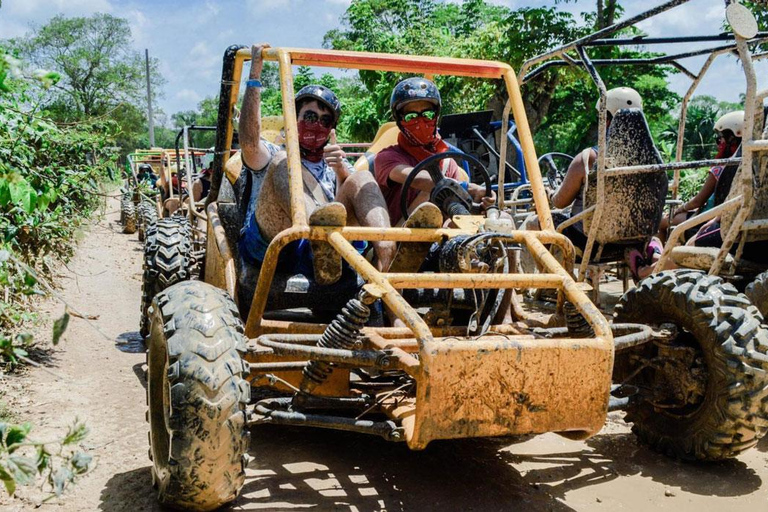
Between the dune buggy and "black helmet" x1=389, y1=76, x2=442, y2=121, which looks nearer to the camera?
the dune buggy

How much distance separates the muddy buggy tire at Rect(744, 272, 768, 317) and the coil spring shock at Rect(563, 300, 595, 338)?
1.60m

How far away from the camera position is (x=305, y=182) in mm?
4500

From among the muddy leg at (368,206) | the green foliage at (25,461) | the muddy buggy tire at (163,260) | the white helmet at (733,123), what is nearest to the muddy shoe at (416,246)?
the muddy leg at (368,206)

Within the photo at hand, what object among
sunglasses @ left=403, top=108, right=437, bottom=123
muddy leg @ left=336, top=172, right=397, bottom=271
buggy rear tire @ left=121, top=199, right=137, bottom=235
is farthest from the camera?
buggy rear tire @ left=121, top=199, right=137, bottom=235

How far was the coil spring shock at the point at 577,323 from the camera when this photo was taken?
136 inches

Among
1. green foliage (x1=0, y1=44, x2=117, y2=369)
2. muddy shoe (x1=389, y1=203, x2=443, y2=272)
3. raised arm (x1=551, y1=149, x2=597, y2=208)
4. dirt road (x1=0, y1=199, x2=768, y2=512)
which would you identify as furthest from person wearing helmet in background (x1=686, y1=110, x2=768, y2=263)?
green foliage (x1=0, y1=44, x2=117, y2=369)

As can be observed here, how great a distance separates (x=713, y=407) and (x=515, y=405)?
118cm

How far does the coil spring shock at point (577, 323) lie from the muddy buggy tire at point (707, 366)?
400 millimetres

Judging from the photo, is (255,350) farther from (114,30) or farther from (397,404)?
(114,30)

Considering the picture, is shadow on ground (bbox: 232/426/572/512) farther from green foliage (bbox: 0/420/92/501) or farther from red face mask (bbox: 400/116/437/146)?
red face mask (bbox: 400/116/437/146)

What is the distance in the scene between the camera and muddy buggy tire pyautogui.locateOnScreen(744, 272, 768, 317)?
446 cm

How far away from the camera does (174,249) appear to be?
5.92 metres

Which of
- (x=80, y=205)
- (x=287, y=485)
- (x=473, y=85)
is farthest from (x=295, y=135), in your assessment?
(x=473, y=85)

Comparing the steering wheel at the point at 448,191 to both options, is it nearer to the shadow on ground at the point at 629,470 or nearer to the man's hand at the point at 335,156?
the man's hand at the point at 335,156
